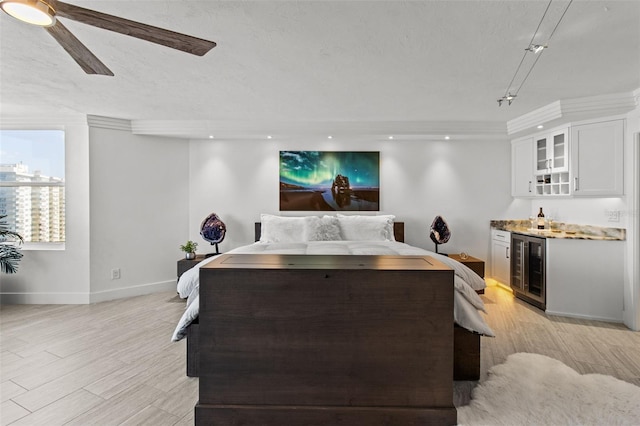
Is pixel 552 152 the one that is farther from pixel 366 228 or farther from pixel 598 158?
pixel 366 228

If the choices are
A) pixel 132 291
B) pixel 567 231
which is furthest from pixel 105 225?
pixel 567 231

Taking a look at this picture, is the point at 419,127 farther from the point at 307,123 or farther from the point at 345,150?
the point at 307,123

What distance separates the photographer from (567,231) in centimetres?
391

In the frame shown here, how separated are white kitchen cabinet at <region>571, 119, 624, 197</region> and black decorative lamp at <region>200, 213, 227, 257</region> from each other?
14.8 feet

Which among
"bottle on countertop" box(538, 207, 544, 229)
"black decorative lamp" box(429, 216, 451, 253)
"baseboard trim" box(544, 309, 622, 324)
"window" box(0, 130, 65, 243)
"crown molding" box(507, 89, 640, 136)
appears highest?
"crown molding" box(507, 89, 640, 136)

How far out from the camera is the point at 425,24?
6.03 feet

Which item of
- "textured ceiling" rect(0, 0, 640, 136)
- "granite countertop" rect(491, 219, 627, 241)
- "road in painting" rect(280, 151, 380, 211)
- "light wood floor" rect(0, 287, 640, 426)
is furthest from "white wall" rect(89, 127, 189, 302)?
"granite countertop" rect(491, 219, 627, 241)

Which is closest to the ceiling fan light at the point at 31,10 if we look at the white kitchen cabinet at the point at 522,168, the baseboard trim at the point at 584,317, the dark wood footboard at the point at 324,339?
the dark wood footboard at the point at 324,339

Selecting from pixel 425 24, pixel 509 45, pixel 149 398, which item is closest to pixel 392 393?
pixel 149 398

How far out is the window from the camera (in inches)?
153

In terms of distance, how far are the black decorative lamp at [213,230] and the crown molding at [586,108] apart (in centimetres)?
431

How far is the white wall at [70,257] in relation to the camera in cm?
383

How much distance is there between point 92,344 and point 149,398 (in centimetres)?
121

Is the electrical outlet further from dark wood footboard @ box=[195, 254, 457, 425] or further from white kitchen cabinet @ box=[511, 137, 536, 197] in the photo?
dark wood footboard @ box=[195, 254, 457, 425]
